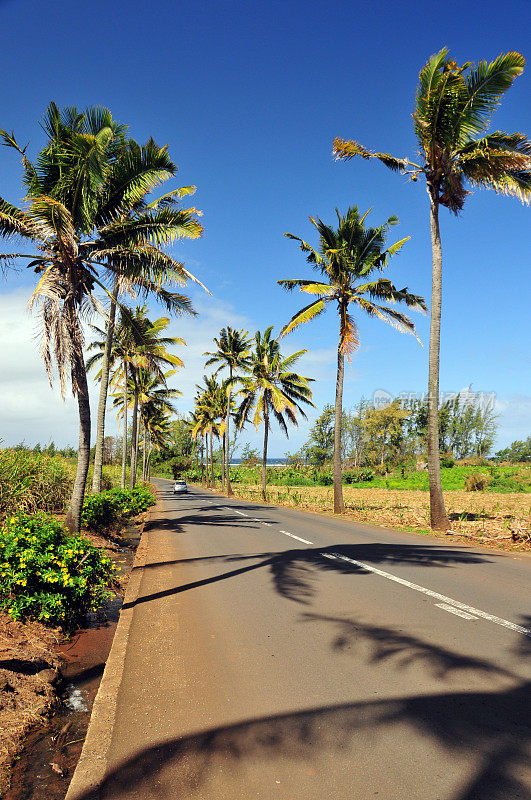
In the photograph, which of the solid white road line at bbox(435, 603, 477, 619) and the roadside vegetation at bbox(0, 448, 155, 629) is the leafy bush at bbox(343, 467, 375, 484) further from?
the solid white road line at bbox(435, 603, 477, 619)

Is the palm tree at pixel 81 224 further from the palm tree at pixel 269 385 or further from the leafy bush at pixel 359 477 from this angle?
the leafy bush at pixel 359 477

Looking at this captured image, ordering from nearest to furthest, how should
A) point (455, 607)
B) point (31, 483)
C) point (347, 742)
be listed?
point (347, 742) → point (455, 607) → point (31, 483)

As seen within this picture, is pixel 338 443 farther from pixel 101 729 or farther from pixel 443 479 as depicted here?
pixel 443 479

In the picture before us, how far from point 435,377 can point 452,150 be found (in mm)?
6374

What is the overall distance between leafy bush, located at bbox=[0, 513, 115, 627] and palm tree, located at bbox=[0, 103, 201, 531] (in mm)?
3858

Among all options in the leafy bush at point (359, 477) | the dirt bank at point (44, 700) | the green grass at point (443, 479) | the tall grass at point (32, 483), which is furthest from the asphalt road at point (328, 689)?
the leafy bush at point (359, 477)

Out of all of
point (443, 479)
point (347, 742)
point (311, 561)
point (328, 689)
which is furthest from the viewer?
point (443, 479)

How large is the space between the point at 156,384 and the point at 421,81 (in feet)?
86.8

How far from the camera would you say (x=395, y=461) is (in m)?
69.4

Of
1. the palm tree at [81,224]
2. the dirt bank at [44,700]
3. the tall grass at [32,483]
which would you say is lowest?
the dirt bank at [44,700]

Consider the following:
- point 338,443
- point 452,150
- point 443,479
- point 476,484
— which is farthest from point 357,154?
point 443,479

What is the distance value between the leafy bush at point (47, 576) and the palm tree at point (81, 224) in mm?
3858

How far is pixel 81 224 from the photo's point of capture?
9977 millimetres

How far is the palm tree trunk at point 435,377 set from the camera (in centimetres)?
1312
